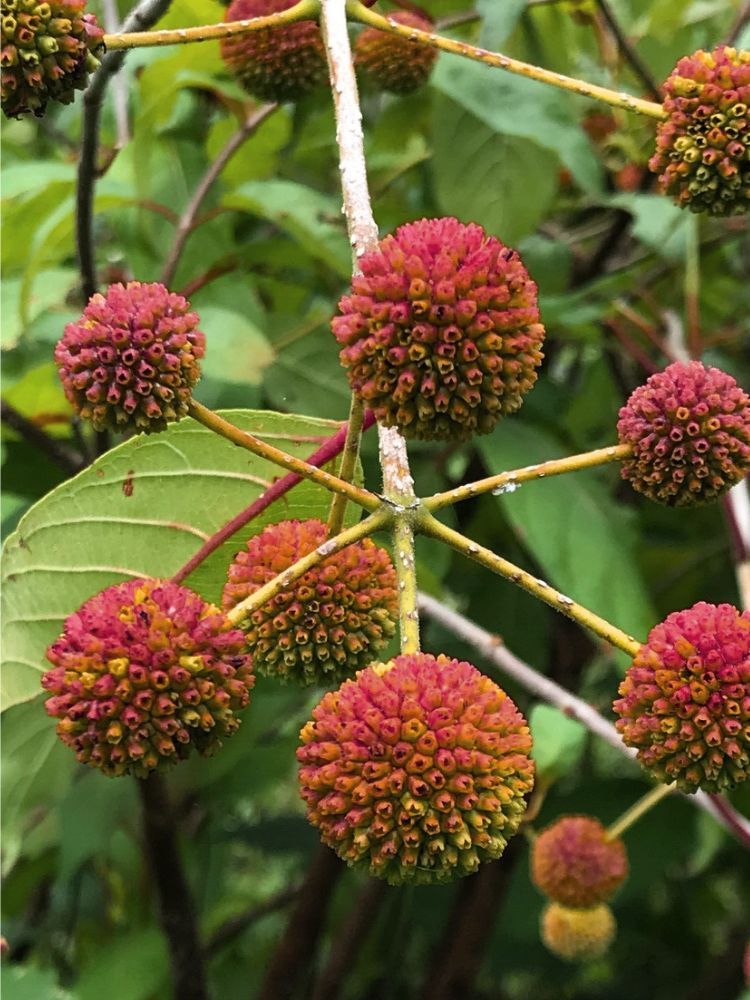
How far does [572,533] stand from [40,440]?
555mm

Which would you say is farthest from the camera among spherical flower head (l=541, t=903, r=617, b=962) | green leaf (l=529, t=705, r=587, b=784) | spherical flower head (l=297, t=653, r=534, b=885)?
spherical flower head (l=541, t=903, r=617, b=962)

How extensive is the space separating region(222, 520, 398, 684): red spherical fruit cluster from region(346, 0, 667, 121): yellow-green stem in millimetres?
275

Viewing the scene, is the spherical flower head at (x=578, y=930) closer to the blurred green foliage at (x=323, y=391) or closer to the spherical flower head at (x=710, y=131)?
the blurred green foliage at (x=323, y=391)

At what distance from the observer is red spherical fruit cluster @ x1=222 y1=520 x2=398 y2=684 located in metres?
0.62

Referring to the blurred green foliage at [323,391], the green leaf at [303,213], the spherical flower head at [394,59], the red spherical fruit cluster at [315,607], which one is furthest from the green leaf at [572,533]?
the red spherical fruit cluster at [315,607]

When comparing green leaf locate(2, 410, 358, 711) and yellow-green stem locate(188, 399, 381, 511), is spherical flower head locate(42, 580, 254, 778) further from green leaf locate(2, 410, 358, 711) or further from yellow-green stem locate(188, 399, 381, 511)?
green leaf locate(2, 410, 358, 711)

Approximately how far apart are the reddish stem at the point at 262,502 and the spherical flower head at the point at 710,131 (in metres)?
0.24

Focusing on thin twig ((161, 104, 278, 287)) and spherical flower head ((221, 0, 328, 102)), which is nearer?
spherical flower head ((221, 0, 328, 102))

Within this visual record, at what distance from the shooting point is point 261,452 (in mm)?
574

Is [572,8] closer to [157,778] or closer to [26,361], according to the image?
[26,361]

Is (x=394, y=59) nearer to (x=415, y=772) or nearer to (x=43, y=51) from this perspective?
(x=43, y=51)

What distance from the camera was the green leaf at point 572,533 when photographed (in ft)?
4.04

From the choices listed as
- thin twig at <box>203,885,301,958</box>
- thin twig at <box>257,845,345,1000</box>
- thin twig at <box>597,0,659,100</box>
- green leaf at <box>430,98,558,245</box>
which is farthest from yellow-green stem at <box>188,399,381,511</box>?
thin twig at <box>203,885,301,958</box>

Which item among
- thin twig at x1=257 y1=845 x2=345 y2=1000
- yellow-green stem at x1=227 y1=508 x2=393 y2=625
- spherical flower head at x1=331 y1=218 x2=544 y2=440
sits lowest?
thin twig at x1=257 y1=845 x2=345 y2=1000
